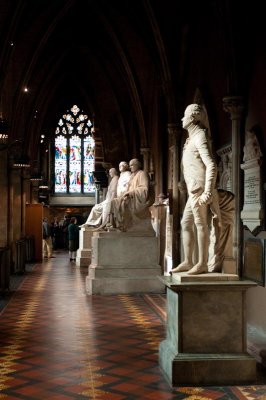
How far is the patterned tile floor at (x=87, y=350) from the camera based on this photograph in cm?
553

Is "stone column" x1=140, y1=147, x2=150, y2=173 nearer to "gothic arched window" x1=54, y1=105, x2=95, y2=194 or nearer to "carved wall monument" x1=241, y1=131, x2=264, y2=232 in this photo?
"carved wall monument" x1=241, y1=131, x2=264, y2=232

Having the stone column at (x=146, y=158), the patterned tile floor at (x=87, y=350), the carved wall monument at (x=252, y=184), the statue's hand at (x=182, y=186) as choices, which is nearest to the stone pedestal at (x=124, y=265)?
the patterned tile floor at (x=87, y=350)

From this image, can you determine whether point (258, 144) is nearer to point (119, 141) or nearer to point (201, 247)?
point (201, 247)

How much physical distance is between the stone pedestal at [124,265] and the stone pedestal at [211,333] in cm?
646

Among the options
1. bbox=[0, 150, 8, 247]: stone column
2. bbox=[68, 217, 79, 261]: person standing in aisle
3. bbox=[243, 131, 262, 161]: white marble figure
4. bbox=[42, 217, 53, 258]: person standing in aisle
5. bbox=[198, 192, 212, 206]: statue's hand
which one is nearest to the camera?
bbox=[198, 192, 212, 206]: statue's hand

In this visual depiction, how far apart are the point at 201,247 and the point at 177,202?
893 centimetres

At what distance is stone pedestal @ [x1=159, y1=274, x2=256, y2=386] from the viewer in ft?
19.1

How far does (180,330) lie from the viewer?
594 cm

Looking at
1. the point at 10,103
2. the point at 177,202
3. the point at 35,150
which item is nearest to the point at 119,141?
the point at 35,150

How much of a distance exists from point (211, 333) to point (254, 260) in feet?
9.63

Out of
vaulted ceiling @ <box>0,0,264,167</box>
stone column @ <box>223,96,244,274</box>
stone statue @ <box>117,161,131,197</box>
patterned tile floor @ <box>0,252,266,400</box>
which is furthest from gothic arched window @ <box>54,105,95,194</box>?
stone column @ <box>223,96,244,274</box>

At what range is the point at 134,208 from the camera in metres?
12.8

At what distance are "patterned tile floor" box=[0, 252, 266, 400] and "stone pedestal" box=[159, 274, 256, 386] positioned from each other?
167mm

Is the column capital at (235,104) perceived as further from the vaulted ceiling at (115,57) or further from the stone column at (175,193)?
the stone column at (175,193)
